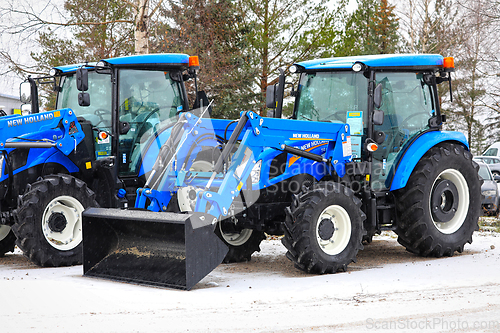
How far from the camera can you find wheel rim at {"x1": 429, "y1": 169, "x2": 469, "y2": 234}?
7450 mm

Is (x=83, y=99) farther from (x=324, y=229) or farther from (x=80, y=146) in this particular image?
(x=324, y=229)

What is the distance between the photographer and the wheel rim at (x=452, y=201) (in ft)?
24.4

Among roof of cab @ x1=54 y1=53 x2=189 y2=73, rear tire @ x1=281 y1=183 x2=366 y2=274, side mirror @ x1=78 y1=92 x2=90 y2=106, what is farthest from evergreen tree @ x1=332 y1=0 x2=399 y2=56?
rear tire @ x1=281 y1=183 x2=366 y2=274

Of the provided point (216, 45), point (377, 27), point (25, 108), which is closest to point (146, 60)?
point (25, 108)

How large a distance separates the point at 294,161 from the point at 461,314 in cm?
270

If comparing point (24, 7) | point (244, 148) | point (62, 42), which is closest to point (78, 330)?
point (244, 148)

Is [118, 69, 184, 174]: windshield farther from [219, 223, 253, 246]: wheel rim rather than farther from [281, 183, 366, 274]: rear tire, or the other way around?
[281, 183, 366, 274]: rear tire

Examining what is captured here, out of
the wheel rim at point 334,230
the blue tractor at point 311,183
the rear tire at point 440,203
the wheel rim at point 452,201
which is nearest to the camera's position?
the blue tractor at point 311,183

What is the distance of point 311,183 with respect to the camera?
6773 mm

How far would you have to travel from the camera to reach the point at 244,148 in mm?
6141

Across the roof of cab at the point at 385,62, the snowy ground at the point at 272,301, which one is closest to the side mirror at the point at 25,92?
the snowy ground at the point at 272,301

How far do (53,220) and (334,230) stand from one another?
3537 millimetres

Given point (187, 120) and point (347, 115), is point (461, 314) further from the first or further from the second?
point (187, 120)

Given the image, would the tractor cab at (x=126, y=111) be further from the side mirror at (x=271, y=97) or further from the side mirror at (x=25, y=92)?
the side mirror at (x=271, y=97)
